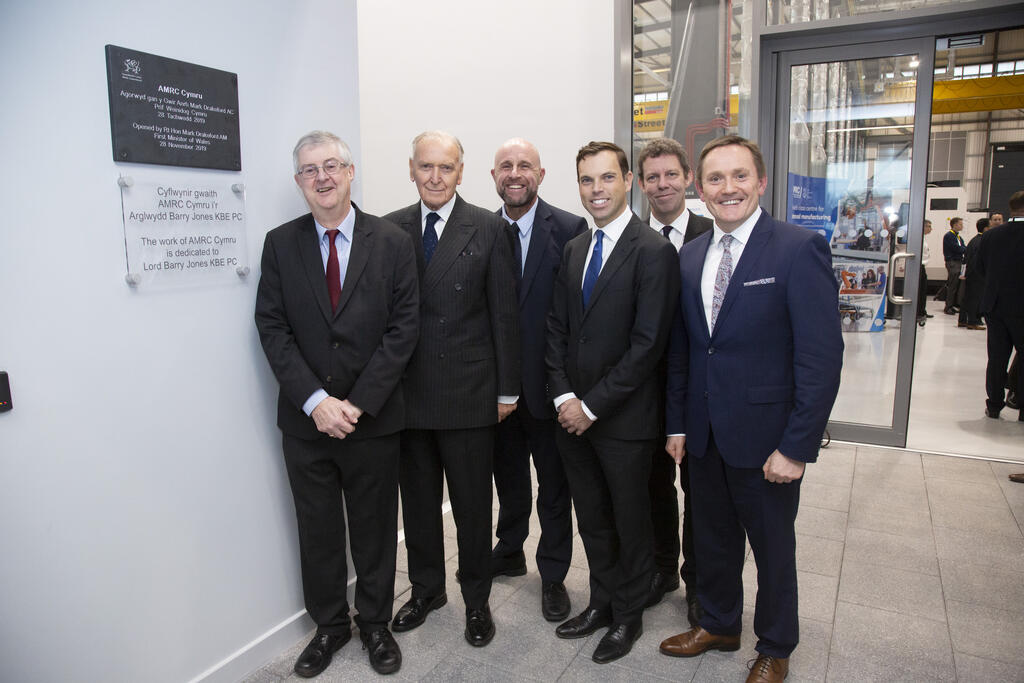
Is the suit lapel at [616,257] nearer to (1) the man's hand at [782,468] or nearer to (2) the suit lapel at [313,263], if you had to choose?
(1) the man's hand at [782,468]

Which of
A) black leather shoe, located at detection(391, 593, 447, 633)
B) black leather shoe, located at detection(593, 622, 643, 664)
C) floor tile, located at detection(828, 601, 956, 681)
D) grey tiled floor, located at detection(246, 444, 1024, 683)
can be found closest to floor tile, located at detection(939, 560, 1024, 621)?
grey tiled floor, located at detection(246, 444, 1024, 683)

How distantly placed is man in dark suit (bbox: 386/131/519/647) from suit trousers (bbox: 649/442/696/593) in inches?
26.1

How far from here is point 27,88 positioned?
165 cm

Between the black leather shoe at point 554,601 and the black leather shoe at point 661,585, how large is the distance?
1.05 feet

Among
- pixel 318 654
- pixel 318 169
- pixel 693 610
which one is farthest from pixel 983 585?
pixel 318 169

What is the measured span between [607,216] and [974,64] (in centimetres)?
1532

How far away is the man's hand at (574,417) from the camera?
2.23 meters

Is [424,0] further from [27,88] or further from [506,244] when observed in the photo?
[27,88]

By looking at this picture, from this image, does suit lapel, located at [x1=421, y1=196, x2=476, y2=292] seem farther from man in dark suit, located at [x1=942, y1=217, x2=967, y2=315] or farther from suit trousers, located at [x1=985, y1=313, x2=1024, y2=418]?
man in dark suit, located at [x1=942, y1=217, x2=967, y2=315]

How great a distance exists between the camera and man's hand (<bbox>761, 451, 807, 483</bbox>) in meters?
1.94

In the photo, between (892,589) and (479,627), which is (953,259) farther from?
(479,627)

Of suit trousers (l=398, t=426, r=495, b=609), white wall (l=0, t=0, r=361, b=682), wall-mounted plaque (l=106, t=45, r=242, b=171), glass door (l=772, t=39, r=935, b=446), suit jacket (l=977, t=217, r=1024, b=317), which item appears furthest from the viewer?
suit jacket (l=977, t=217, r=1024, b=317)

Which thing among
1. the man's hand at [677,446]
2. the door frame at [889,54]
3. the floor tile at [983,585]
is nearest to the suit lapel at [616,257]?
the man's hand at [677,446]

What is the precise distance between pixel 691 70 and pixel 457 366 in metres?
3.18
